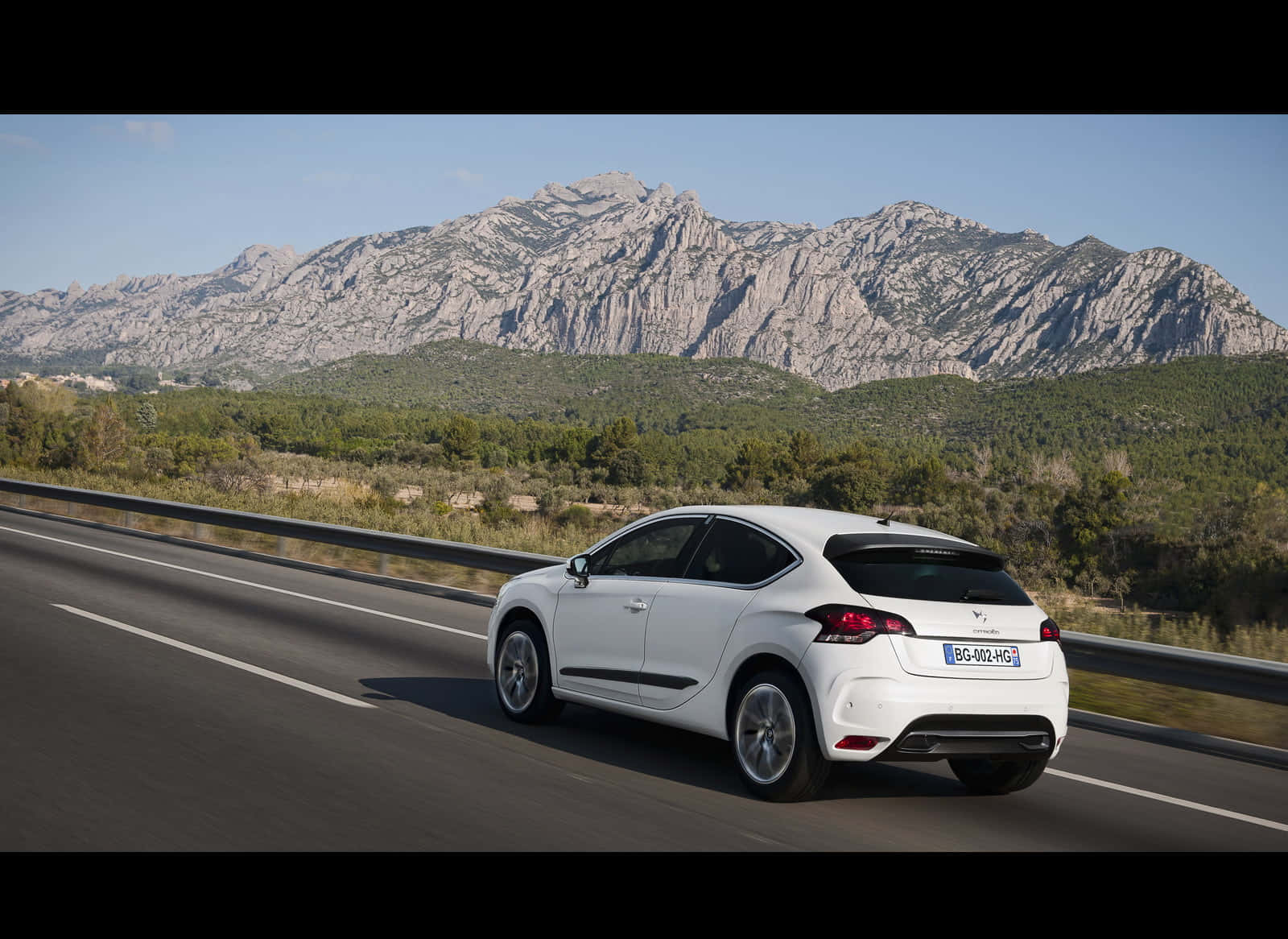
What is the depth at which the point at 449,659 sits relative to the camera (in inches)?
401

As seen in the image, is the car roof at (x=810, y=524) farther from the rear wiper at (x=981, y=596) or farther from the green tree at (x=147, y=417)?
the green tree at (x=147, y=417)

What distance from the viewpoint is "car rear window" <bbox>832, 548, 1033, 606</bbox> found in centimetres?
587

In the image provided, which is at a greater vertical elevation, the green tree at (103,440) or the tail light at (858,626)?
the green tree at (103,440)

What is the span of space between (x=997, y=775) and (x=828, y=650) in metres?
1.61

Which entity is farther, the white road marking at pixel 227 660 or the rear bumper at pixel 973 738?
the white road marking at pixel 227 660

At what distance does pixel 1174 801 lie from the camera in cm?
662

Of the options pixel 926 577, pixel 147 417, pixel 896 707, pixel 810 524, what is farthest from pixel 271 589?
pixel 147 417

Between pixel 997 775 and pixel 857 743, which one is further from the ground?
pixel 857 743

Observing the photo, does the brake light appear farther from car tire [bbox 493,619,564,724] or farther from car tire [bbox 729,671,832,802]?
car tire [bbox 493,619,564,724]

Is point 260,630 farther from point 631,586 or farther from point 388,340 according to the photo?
point 388,340

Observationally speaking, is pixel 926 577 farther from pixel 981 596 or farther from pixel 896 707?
pixel 896 707

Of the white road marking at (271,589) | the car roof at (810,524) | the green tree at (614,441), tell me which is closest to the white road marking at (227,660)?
the white road marking at (271,589)

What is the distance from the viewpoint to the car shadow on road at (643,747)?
6457 millimetres

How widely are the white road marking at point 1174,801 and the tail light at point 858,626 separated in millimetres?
2185
